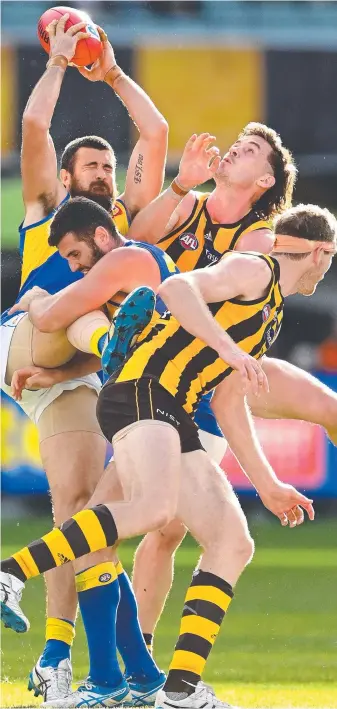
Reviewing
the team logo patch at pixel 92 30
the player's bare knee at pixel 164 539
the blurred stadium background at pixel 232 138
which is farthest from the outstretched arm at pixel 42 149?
the blurred stadium background at pixel 232 138

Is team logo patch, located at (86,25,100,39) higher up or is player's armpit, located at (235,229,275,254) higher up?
team logo patch, located at (86,25,100,39)

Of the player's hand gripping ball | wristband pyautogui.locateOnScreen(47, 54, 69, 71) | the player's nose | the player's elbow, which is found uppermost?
the player's hand gripping ball

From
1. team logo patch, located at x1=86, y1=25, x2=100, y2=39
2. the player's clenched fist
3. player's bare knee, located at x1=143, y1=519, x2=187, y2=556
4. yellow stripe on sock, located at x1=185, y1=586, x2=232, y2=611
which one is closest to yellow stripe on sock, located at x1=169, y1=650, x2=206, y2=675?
yellow stripe on sock, located at x1=185, y1=586, x2=232, y2=611

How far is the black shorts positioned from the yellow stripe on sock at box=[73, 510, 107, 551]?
33 cm

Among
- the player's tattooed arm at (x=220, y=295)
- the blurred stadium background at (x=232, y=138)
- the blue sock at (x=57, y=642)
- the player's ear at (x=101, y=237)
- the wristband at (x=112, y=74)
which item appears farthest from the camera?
the blurred stadium background at (x=232, y=138)

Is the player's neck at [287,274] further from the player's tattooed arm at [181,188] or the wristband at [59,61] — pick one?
the wristband at [59,61]

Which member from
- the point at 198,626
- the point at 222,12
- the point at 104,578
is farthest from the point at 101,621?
the point at 222,12

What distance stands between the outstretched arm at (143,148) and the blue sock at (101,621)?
1.71m

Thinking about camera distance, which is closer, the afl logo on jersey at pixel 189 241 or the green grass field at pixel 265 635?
the green grass field at pixel 265 635

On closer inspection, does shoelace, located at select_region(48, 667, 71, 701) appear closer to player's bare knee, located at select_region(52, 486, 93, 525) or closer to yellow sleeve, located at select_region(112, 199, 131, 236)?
player's bare knee, located at select_region(52, 486, 93, 525)

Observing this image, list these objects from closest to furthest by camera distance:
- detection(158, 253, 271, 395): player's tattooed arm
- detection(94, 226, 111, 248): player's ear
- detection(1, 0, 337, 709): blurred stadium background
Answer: detection(158, 253, 271, 395): player's tattooed arm < detection(94, 226, 111, 248): player's ear < detection(1, 0, 337, 709): blurred stadium background

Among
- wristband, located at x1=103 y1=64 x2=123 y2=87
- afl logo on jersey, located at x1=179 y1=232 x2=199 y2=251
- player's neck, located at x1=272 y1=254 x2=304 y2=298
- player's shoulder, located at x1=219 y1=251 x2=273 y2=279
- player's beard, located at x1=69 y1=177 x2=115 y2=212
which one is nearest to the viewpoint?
player's shoulder, located at x1=219 y1=251 x2=273 y2=279

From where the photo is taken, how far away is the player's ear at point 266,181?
5.60m

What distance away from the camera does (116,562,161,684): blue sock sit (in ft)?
16.5
